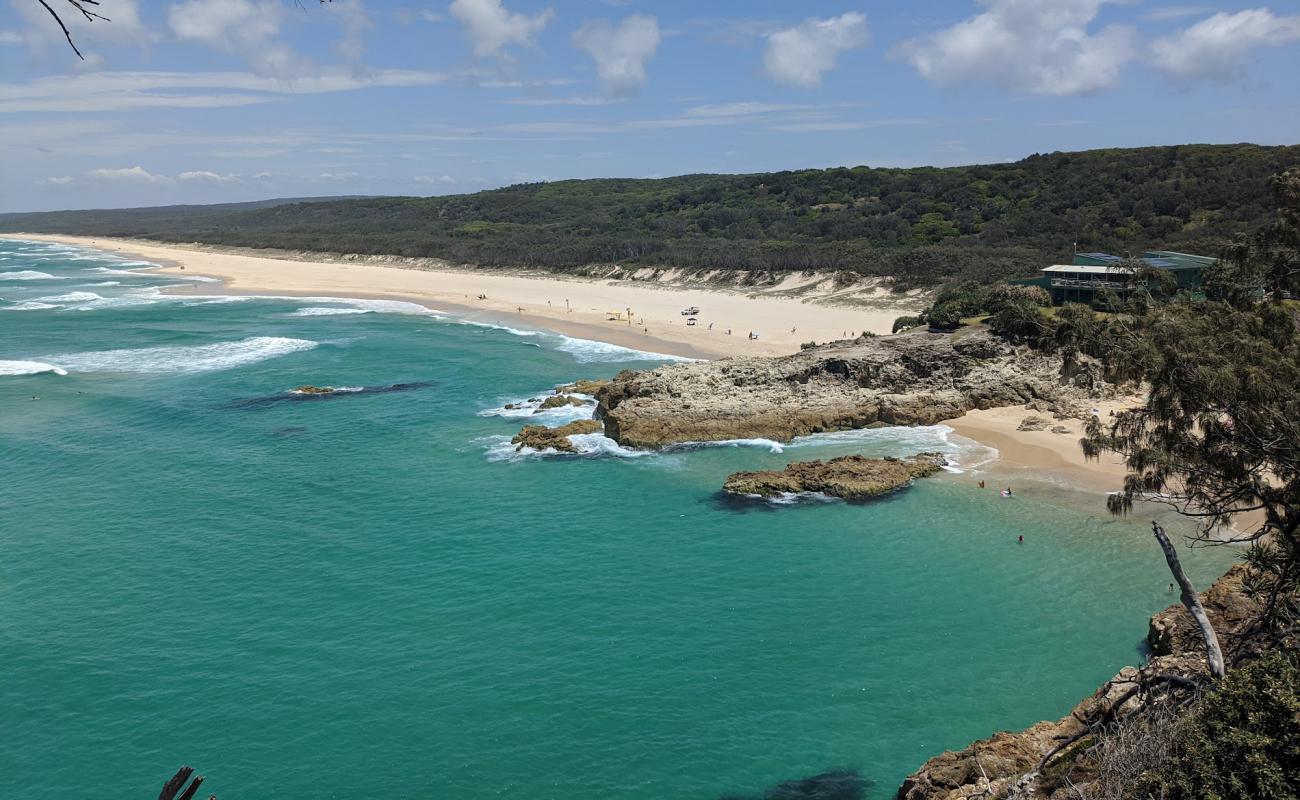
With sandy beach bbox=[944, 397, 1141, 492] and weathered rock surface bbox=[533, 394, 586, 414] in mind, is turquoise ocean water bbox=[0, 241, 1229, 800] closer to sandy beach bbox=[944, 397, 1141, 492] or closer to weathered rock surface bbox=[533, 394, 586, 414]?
sandy beach bbox=[944, 397, 1141, 492]

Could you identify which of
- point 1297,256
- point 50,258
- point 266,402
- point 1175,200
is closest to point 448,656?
point 1297,256

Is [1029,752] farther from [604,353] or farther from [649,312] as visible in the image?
[649,312]

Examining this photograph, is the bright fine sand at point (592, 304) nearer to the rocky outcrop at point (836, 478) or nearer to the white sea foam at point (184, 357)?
the white sea foam at point (184, 357)

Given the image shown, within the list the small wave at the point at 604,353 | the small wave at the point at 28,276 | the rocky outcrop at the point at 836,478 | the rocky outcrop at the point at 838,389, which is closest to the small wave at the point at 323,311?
the small wave at the point at 604,353

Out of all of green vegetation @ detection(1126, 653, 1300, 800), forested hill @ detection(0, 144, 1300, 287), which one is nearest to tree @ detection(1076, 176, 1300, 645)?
green vegetation @ detection(1126, 653, 1300, 800)

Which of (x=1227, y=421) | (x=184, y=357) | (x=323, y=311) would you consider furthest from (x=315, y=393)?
(x=1227, y=421)

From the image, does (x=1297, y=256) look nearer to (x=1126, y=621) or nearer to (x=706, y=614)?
(x=1126, y=621)
